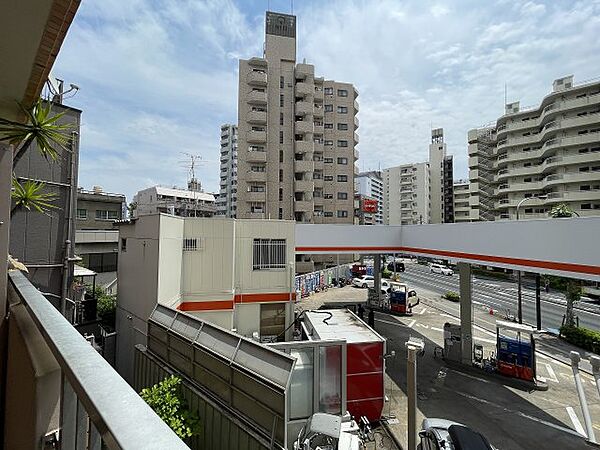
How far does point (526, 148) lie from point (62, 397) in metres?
48.5

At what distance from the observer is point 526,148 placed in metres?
39.8

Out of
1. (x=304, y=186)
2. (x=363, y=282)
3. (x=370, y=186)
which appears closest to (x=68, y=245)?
(x=363, y=282)

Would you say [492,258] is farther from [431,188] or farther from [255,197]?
[431,188]

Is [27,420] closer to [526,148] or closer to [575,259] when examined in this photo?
[575,259]

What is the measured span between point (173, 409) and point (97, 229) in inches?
941

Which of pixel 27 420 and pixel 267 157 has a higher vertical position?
pixel 267 157

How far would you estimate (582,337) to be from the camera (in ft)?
50.9

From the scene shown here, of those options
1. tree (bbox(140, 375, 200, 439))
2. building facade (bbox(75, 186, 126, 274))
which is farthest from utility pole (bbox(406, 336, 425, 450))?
building facade (bbox(75, 186, 126, 274))

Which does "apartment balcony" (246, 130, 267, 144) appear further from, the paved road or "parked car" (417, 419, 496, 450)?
"parked car" (417, 419, 496, 450)

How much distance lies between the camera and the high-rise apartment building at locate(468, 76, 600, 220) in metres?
33.0

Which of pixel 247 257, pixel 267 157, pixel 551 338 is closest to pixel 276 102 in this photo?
pixel 267 157

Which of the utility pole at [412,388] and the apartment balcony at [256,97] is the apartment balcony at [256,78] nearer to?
the apartment balcony at [256,97]

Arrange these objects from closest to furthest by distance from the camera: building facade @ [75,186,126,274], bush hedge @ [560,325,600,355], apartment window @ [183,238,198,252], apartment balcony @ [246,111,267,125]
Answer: apartment window @ [183,238,198,252]
bush hedge @ [560,325,600,355]
building facade @ [75,186,126,274]
apartment balcony @ [246,111,267,125]

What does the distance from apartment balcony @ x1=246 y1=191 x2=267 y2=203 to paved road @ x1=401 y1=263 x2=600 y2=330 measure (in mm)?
17596
